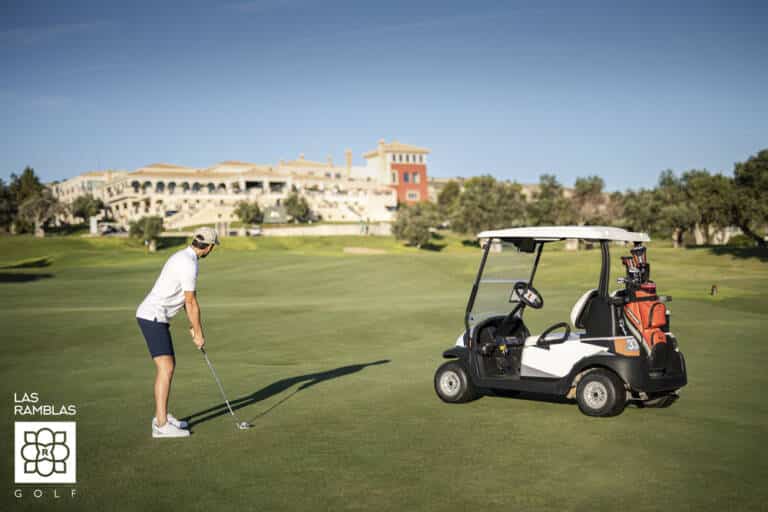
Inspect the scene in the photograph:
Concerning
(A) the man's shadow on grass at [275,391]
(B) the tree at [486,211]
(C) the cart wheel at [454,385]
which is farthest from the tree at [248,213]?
(C) the cart wheel at [454,385]

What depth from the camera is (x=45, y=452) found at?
856 cm

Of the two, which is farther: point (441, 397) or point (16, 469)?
point (441, 397)

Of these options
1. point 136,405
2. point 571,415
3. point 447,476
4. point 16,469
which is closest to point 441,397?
point 571,415

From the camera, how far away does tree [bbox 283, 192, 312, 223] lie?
438 feet

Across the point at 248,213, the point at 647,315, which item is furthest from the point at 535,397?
the point at 248,213

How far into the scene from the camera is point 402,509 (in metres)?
6.59

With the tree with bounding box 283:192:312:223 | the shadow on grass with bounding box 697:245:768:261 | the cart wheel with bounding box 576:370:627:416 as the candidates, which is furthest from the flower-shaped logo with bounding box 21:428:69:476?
the tree with bounding box 283:192:312:223

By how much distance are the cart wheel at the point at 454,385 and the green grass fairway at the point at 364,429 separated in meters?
0.30

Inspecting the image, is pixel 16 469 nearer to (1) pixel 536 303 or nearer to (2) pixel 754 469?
(1) pixel 536 303

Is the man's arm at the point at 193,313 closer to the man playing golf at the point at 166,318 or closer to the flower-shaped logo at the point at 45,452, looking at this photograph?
the man playing golf at the point at 166,318

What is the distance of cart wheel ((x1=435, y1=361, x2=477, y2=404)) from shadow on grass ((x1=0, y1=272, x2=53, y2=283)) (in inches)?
1654

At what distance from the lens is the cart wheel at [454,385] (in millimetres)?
10832

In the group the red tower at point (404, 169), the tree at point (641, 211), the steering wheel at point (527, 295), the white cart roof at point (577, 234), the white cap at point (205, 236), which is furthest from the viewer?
the red tower at point (404, 169)

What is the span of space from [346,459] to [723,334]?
14.2 metres
